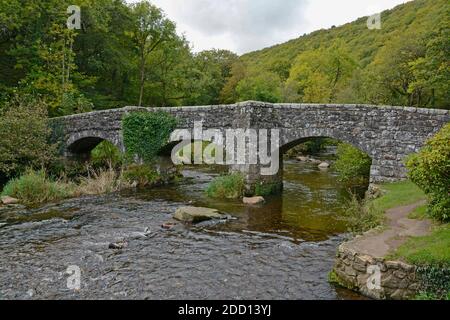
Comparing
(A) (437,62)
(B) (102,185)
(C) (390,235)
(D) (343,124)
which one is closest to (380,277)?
(C) (390,235)

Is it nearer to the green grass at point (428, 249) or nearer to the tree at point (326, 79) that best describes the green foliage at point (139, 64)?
the tree at point (326, 79)

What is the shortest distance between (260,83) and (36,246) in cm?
3508

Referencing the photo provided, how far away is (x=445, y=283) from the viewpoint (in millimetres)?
5875

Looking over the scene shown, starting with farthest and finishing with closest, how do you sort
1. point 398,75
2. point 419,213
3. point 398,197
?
point 398,75
point 398,197
point 419,213

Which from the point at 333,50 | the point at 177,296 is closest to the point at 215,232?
the point at 177,296

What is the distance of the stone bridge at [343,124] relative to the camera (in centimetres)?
1328

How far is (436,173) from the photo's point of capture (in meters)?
7.39

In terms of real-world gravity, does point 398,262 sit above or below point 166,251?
above

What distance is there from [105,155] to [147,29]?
12.1 meters

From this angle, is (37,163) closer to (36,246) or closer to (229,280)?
(36,246)

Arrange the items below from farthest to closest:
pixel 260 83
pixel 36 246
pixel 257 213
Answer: pixel 260 83 → pixel 257 213 → pixel 36 246

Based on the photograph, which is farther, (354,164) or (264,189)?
(354,164)

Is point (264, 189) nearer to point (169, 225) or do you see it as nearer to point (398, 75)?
point (169, 225)
